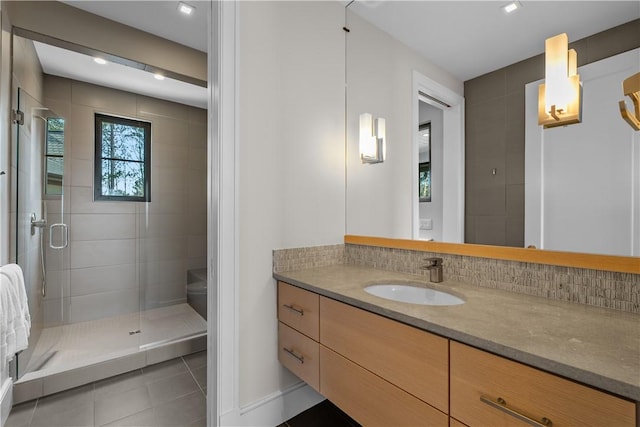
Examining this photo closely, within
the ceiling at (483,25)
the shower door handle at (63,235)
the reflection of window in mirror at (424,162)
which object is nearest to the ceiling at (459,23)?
the ceiling at (483,25)

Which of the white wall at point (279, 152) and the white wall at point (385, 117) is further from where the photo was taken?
the white wall at point (385, 117)

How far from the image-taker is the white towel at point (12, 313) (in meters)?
1.55

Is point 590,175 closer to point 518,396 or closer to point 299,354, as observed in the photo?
point 518,396

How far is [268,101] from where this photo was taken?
4.95 feet

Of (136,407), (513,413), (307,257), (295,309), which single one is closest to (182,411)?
(136,407)

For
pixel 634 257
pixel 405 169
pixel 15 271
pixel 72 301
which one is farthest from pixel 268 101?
pixel 72 301

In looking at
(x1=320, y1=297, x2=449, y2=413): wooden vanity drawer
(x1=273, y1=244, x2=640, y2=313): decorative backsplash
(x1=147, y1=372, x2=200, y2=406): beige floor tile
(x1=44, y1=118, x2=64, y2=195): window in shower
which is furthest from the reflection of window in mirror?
(x1=44, y1=118, x2=64, y2=195): window in shower

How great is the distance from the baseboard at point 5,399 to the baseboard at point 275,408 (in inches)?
48.0

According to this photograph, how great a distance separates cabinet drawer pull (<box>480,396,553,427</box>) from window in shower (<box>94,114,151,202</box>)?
327cm

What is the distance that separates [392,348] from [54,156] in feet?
10.1

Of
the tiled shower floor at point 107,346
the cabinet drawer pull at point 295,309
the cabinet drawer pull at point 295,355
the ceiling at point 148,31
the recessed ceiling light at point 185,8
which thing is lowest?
the tiled shower floor at point 107,346

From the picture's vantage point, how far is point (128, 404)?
5.68 feet

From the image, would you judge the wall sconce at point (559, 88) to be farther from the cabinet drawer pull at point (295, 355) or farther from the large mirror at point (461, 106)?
the cabinet drawer pull at point (295, 355)

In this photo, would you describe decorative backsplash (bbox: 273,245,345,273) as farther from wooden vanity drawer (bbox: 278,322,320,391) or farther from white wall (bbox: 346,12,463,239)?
wooden vanity drawer (bbox: 278,322,320,391)
